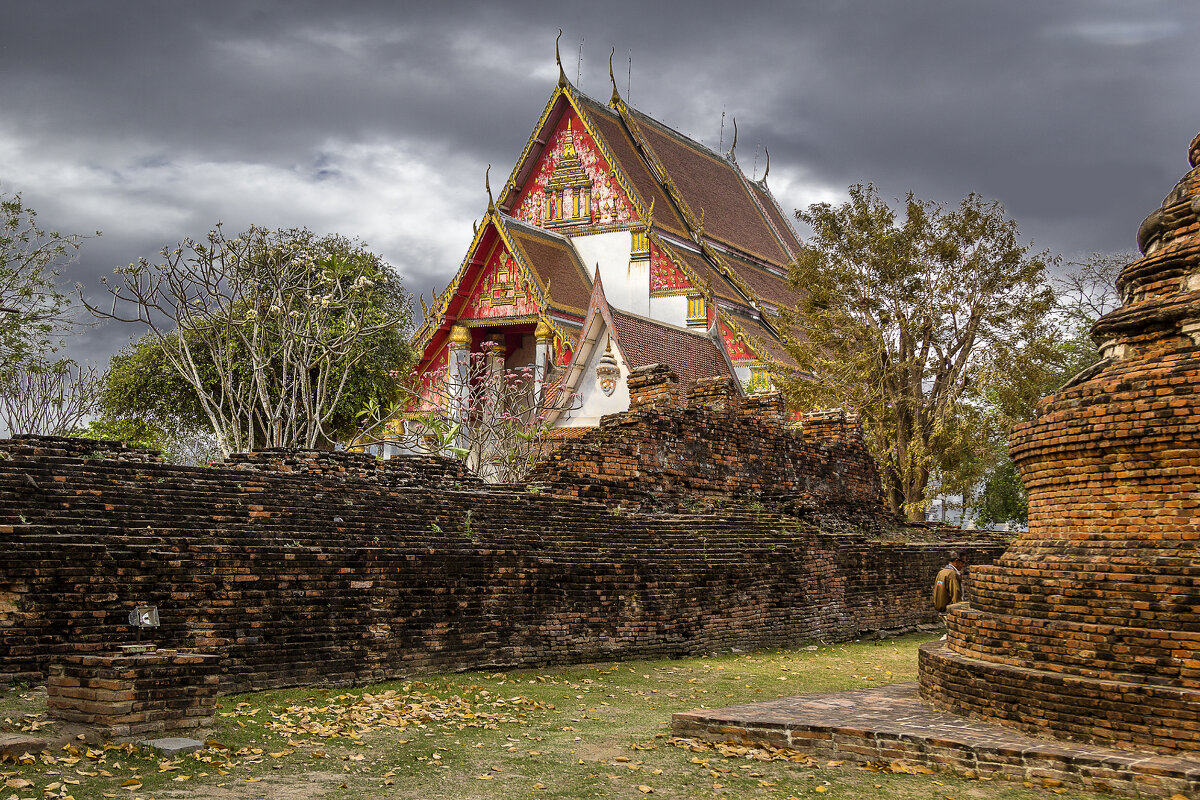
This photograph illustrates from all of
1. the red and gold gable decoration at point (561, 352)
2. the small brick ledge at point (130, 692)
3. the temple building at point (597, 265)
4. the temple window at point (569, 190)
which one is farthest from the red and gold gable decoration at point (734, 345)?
the small brick ledge at point (130, 692)

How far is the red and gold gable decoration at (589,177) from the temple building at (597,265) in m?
0.03

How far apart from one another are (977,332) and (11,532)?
18762 mm

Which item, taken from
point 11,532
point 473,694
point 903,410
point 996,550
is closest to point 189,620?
point 11,532

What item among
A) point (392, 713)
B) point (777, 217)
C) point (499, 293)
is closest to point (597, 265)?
point (499, 293)

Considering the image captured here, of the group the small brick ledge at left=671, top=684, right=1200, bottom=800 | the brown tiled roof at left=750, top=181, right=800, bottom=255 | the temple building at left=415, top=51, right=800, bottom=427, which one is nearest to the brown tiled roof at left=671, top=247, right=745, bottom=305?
the temple building at left=415, top=51, right=800, bottom=427

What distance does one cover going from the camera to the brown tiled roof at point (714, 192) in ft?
104

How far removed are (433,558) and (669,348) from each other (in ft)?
51.5

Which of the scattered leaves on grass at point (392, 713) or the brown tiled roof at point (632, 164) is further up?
the brown tiled roof at point (632, 164)

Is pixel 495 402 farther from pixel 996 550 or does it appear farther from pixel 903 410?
pixel 996 550

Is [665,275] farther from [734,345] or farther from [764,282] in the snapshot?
[764,282]

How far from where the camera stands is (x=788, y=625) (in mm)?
12164

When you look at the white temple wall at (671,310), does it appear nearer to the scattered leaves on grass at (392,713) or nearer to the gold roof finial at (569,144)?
the gold roof finial at (569,144)

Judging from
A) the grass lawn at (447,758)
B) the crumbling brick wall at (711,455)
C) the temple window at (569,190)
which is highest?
the temple window at (569,190)

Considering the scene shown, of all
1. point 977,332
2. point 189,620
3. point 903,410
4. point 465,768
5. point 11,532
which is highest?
point 977,332
